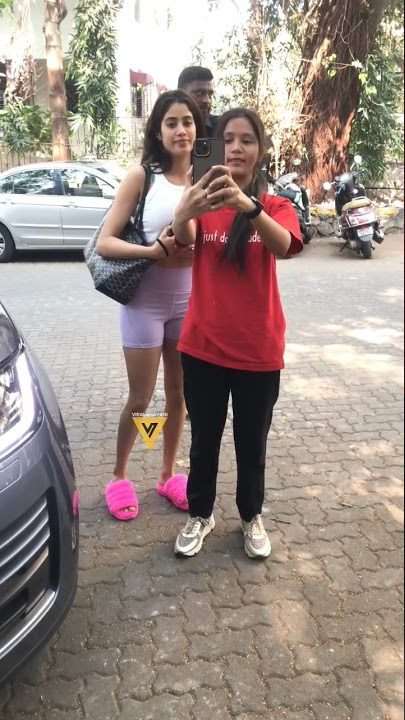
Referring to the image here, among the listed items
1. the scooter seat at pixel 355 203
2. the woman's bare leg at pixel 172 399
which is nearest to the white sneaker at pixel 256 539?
the woman's bare leg at pixel 172 399

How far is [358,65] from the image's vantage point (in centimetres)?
147

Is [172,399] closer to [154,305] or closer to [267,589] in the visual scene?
[154,305]

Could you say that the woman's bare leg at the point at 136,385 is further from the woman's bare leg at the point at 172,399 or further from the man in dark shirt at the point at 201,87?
the man in dark shirt at the point at 201,87

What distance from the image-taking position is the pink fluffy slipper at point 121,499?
2.52 metres

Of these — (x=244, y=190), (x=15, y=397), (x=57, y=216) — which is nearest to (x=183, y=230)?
(x=244, y=190)

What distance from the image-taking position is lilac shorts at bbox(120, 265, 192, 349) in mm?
2178

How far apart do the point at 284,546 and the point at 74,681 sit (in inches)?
37.0

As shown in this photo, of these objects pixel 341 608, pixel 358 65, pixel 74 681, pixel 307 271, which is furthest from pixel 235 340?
pixel 307 271


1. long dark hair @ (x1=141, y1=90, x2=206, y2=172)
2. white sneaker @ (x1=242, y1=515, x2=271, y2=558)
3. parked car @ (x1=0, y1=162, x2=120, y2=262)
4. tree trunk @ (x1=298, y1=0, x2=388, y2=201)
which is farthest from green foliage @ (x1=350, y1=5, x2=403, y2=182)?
Result: parked car @ (x1=0, y1=162, x2=120, y2=262)

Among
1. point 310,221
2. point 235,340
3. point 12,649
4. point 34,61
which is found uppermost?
point 34,61

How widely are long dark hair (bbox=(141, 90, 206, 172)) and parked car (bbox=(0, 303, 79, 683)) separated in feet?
2.71

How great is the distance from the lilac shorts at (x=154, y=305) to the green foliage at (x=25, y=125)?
60 centimetres

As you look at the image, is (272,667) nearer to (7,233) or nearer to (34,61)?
(34,61)

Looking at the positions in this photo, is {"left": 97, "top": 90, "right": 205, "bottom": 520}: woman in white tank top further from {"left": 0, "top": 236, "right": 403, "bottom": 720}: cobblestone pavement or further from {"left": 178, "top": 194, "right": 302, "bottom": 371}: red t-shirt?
{"left": 0, "top": 236, "right": 403, "bottom": 720}: cobblestone pavement
